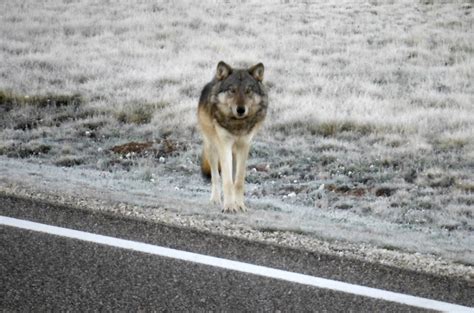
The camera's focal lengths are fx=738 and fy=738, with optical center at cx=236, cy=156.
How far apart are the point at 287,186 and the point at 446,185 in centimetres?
201

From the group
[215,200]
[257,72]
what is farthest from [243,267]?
[257,72]

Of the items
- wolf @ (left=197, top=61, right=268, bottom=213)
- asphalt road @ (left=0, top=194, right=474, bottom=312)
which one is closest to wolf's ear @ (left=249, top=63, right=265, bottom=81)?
wolf @ (left=197, top=61, right=268, bottom=213)

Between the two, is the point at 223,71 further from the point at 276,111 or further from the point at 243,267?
the point at 276,111

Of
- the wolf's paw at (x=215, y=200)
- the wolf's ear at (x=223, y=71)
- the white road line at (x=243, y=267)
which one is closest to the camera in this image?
the white road line at (x=243, y=267)

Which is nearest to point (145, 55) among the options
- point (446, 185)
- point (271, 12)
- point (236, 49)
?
point (236, 49)

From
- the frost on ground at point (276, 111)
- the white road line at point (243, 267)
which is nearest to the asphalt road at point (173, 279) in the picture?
the white road line at point (243, 267)

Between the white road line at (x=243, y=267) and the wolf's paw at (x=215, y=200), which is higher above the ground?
the white road line at (x=243, y=267)

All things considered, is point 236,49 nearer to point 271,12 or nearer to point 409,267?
point 271,12

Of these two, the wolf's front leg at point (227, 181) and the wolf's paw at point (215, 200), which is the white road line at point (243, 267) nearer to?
the wolf's front leg at point (227, 181)

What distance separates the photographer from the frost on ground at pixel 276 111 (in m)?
8.10

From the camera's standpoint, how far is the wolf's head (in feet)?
24.9

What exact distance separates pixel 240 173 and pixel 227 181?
0.77 feet

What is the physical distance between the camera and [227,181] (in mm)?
7500

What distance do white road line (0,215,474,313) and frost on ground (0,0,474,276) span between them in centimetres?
108
